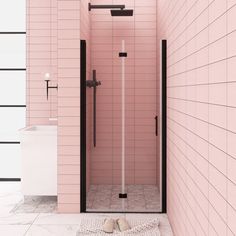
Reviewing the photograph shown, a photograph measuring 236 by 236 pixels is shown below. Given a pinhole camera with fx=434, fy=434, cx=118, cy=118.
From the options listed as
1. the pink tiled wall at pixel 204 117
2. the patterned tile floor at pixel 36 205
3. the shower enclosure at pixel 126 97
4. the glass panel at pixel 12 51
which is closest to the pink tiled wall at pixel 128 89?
the shower enclosure at pixel 126 97

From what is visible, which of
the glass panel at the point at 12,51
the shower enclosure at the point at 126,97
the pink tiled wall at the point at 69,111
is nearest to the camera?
the pink tiled wall at the point at 69,111

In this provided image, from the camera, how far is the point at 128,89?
540 centimetres

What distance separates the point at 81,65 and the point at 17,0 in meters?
2.22

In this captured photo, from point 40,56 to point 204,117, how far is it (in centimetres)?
354

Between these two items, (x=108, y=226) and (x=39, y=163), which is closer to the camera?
(x=108, y=226)

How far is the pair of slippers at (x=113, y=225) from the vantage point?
358 cm

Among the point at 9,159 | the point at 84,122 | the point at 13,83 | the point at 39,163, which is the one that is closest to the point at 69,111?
the point at 84,122

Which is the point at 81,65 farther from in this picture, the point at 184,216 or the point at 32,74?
the point at 184,216

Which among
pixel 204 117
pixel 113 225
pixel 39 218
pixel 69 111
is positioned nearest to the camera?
pixel 204 117

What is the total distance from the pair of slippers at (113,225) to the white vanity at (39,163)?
910mm

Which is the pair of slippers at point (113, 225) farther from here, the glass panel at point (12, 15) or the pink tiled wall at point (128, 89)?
the glass panel at point (12, 15)

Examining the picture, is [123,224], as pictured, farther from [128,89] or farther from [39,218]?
[128,89]

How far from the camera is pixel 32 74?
5.26 metres

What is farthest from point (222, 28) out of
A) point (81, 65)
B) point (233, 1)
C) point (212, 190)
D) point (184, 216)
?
point (81, 65)
